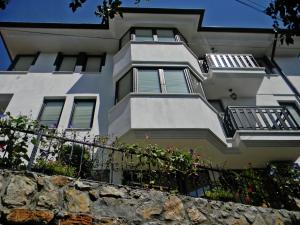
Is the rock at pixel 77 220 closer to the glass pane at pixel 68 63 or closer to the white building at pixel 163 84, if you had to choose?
the white building at pixel 163 84

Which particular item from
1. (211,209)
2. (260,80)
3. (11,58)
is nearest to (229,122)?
(260,80)

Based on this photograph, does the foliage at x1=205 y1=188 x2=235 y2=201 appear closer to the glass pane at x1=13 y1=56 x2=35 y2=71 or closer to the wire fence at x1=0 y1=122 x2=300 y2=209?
the wire fence at x1=0 y1=122 x2=300 y2=209

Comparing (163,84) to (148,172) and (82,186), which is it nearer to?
(148,172)

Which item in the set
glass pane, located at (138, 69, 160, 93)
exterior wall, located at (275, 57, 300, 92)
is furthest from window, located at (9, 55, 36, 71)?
exterior wall, located at (275, 57, 300, 92)

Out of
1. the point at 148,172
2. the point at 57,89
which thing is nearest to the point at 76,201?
the point at 148,172

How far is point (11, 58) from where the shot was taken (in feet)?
49.7

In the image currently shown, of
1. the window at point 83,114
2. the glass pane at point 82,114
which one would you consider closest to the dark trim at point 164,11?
the window at point 83,114

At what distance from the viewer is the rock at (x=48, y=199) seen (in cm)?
484

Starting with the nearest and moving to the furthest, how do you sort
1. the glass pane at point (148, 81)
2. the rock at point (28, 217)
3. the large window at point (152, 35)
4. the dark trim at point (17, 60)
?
the rock at point (28, 217), the glass pane at point (148, 81), the large window at point (152, 35), the dark trim at point (17, 60)

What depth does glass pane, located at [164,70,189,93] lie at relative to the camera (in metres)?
10.4

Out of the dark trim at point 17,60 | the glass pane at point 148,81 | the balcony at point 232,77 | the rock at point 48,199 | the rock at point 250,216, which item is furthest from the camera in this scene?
the dark trim at point 17,60

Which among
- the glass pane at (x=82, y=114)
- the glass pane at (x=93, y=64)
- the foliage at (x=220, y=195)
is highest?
the glass pane at (x=93, y=64)

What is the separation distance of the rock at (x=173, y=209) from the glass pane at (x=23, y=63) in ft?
37.4

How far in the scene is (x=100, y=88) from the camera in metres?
12.6
